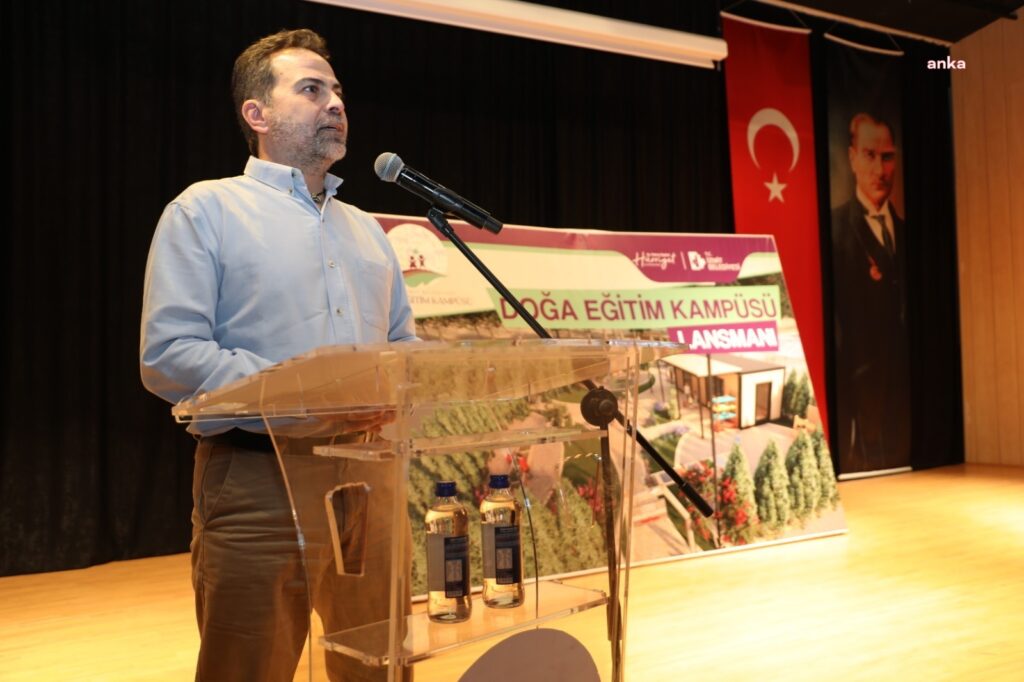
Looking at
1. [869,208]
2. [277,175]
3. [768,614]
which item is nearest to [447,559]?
[277,175]

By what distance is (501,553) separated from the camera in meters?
1.23

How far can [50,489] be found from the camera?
15.2 feet

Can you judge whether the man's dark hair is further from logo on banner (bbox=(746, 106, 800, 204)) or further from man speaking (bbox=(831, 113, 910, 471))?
man speaking (bbox=(831, 113, 910, 471))

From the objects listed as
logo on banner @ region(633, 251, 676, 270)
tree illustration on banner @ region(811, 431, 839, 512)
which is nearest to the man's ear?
logo on banner @ region(633, 251, 676, 270)

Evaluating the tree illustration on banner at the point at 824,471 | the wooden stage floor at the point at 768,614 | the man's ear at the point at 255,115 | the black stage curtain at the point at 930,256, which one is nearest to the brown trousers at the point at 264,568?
the man's ear at the point at 255,115

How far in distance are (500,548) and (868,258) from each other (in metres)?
7.19

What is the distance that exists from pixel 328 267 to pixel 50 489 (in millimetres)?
3741

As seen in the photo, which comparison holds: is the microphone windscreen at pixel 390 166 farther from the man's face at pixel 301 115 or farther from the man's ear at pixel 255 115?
the man's ear at pixel 255 115

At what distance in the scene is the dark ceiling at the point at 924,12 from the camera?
22.1ft

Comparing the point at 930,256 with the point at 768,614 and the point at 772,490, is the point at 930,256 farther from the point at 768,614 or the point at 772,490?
the point at 768,614

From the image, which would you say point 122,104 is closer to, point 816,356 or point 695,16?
point 695,16

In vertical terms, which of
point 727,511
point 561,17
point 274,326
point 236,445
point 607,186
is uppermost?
point 561,17

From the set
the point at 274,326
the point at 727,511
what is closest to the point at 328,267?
the point at 274,326

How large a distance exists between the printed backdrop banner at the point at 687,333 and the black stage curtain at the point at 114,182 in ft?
5.06
